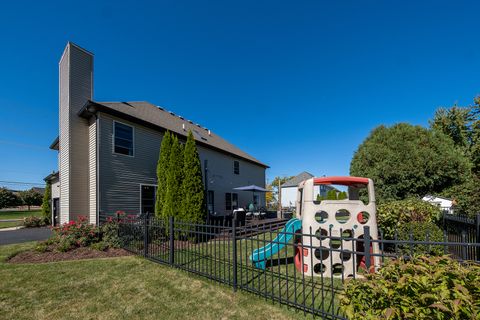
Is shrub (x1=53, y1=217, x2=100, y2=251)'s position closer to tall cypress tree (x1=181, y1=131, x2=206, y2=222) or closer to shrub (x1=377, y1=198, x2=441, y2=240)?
tall cypress tree (x1=181, y1=131, x2=206, y2=222)

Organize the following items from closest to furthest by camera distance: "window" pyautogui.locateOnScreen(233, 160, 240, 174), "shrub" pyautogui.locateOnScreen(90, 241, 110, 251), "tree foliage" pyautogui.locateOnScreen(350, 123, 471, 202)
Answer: "shrub" pyautogui.locateOnScreen(90, 241, 110, 251) < "tree foliage" pyautogui.locateOnScreen(350, 123, 471, 202) < "window" pyautogui.locateOnScreen(233, 160, 240, 174)

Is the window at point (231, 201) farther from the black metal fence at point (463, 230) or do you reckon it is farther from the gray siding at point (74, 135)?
the black metal fence at point (463, 230)

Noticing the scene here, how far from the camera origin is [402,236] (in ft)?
21.0

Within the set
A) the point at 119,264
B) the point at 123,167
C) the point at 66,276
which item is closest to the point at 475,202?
the point at 119,264

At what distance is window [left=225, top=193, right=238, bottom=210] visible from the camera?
18902mm

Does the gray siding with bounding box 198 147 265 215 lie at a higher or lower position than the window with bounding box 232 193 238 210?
higher

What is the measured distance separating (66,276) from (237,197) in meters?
15.4

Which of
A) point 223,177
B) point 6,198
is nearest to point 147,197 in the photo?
→ point 223,177

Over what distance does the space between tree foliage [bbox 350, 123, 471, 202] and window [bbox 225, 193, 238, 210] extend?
1023 cm

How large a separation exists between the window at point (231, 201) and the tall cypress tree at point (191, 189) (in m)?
8.66

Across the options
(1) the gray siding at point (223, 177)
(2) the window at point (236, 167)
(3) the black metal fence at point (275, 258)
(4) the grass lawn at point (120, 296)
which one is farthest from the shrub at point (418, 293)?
(2) the window at point (236, 167)

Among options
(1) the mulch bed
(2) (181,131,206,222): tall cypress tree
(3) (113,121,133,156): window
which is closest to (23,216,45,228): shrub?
(3) (113,121,133,156): window

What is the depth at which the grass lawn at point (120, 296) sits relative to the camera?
3.82m

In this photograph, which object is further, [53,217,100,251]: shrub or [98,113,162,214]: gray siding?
[98,113,162,214]: gray siding
